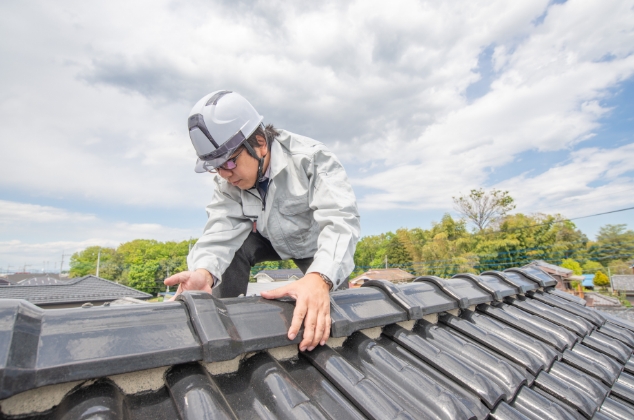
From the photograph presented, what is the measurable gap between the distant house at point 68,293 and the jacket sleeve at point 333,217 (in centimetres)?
1641

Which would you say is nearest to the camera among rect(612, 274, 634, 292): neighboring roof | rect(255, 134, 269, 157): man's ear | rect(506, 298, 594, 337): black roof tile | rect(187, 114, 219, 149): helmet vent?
rect(187, 114, 219, 149): helmet vent

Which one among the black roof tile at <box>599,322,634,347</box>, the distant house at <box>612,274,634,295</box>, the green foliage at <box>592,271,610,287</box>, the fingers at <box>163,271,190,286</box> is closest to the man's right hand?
the fingers at <box>163,271,190,286</box>

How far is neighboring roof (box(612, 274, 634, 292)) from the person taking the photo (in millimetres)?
32688

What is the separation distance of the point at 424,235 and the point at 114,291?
3875 centimetres

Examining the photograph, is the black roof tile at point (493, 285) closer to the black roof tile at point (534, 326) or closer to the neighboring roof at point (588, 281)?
the black roof tile at point (534, 326)

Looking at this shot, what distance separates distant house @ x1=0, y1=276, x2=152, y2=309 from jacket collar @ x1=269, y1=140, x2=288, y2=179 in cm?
1607

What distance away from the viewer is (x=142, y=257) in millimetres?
69500

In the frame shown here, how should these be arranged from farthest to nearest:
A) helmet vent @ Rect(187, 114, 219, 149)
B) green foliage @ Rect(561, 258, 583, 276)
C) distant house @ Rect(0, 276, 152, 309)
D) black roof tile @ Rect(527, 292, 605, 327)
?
green foliage @ Rect(561, 258, 583, 276)
distant house @ Rect(0, 276, 152, 309)
black roof tile @ Rect(527, 292, 605, 327)
helmet vent @ Rect(187, 114, 219, 149)

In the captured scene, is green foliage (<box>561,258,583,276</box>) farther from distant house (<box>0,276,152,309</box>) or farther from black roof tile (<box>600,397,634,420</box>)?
black roof tile (<box>600,397,634,420</box>)

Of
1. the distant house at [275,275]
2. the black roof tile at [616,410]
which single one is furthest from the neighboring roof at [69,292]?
the distant house at [275,275]

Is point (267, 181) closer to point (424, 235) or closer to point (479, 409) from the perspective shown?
point (479, 409)

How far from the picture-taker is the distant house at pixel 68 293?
1484 centimetres

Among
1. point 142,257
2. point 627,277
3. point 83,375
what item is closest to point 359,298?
point 83,375

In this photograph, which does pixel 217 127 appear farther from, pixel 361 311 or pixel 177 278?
pixel 361 311
